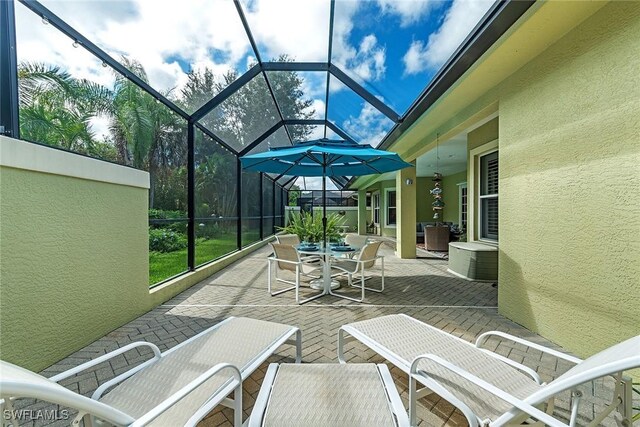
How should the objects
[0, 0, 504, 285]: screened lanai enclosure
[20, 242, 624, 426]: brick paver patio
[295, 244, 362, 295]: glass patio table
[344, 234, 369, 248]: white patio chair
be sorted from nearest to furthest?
[20, 242, 624, 426]: brick paver patio < [0, 0, 504, 285]: screened lanai enclosure < [295, 244, 362, 295]: glass patio table < [344, 234, 369, 248]: white patio chair

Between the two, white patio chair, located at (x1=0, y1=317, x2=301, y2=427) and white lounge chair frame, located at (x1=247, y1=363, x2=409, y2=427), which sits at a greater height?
white patio chair, located at (x1=0, y1=317, x2=301, y2=427)

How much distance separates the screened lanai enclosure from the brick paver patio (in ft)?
3.62

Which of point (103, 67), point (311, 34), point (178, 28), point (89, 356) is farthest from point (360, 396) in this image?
point (311, 34)

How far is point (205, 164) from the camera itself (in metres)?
5.96

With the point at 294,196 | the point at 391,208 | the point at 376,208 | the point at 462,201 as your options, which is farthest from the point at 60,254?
the point at 294,196

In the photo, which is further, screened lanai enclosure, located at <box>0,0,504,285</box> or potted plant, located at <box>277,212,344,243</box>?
potted plant, located at <box>277,212,344,243</box>

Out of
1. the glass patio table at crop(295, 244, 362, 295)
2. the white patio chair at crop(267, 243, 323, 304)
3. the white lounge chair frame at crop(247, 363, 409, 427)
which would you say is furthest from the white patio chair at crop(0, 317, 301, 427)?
the glass patio table at crop(295, 244, 362, 295)

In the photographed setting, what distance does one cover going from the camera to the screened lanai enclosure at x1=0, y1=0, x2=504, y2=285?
2.66 m

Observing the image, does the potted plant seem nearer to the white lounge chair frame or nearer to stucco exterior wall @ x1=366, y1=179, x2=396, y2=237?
the white lounge chair frame

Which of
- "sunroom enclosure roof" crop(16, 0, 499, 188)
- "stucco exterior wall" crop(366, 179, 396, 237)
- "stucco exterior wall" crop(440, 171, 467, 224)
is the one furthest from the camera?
"stucco exterior wall" crop(366, 179, 396, 237)

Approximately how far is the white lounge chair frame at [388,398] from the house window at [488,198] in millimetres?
4717

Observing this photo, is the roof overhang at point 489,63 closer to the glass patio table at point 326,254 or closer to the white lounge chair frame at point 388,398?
the glass patio table at point 326,254

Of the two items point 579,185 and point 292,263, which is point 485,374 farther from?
point 292,263

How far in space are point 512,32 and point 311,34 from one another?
311 cm
